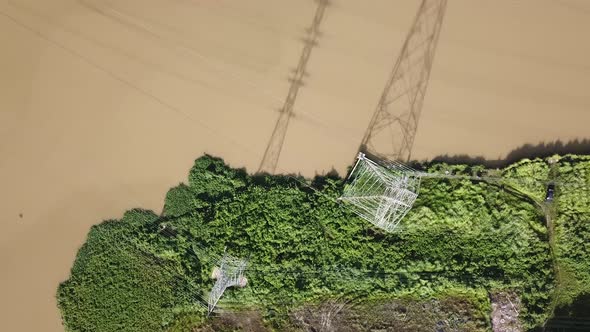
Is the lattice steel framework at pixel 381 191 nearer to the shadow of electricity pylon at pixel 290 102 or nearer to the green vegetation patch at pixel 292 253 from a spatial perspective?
the green vegetation patch at pixel 292 253

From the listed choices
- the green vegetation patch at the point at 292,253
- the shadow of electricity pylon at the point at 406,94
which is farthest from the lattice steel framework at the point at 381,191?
the shadow of electricity pylon at the point at 406,94

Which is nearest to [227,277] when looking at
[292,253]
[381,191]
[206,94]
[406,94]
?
[292,253]

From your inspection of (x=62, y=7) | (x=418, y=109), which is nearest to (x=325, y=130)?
(x=418, y=109)

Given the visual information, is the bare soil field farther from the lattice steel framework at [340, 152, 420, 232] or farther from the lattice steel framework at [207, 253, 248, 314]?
the lattice steel framework at [207, 253, 248, 314]

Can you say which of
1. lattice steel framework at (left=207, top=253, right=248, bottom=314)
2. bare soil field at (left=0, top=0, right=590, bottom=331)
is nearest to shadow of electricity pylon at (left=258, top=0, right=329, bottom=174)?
bare soil field at (left=0, top=0, right=590, bottom=331)

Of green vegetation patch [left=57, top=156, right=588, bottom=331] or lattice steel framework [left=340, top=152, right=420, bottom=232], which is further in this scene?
green vegetation patch [left=57, top=156, right=588, bottom=331]

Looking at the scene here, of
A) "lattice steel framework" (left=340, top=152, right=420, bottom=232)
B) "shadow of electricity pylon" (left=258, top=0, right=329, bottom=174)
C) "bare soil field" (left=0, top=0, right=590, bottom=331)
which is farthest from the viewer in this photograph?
"shadow of electricity pylon" (left=258, top=0, right=329, bottom=174)

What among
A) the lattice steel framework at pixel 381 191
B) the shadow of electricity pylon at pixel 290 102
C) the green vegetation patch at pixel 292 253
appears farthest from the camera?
the shadow of electricity pylon at pixel 290 102
